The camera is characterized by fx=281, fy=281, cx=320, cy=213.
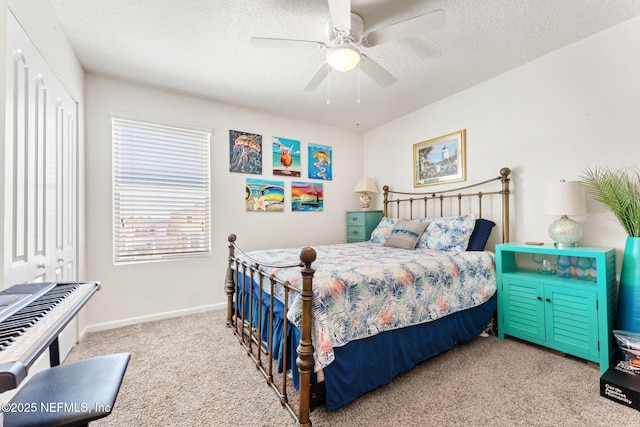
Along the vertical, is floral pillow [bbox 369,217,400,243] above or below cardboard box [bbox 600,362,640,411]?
above

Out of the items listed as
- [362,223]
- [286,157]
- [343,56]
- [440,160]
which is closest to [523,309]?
[440,160]

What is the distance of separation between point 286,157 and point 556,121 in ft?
9.79

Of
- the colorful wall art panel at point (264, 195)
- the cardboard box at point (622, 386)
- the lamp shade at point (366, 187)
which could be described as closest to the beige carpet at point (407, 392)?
the cardboard box at point (622, 386)

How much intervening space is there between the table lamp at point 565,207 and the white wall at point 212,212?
107 inches

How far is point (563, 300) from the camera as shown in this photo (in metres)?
2.18

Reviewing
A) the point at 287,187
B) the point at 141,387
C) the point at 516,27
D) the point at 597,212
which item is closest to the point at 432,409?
the point at 141,387

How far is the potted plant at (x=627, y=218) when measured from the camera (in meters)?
1.93

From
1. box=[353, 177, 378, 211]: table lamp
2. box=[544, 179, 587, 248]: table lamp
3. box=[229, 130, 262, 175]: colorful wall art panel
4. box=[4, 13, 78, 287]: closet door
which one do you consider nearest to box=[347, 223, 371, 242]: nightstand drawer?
box=[353, 177, 378, 211]: table lamp

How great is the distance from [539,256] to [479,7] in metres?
2.18

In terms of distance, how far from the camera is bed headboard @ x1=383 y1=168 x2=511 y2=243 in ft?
9.36

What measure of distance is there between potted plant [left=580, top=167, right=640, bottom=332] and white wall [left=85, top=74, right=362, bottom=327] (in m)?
2.99

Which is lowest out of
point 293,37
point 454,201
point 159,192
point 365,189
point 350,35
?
point 454,201

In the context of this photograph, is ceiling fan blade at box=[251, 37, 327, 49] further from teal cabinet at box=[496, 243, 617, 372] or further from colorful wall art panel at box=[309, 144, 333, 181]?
teal cabinet at box=[496, 243, 617, 372]

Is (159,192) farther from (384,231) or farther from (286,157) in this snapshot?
(384,231)
